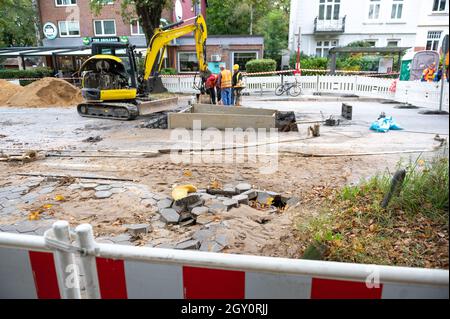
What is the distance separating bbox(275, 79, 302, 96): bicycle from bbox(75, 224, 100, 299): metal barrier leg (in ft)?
69.2

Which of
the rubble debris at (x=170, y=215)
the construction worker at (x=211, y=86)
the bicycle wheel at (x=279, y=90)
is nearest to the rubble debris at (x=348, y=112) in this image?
the construction worker at (x=211, y=86)

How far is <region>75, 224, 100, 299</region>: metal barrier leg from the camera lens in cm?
168

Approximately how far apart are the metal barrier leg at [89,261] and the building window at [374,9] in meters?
36.8

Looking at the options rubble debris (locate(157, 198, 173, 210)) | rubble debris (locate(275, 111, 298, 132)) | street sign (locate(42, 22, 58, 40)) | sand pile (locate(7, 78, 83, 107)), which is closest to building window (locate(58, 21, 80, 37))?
street sign (locate(42, 22, 58, 40))

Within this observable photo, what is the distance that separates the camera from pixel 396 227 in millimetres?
3293

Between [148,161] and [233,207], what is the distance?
10.7ft

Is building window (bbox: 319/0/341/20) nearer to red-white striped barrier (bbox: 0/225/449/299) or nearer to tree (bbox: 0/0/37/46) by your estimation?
tree (bbox: 0/0/37/46)

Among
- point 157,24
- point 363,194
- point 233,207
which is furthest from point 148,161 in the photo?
point 157,24

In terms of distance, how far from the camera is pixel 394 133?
1038 centimetres

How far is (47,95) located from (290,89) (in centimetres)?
1457

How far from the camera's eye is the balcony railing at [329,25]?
33.2m

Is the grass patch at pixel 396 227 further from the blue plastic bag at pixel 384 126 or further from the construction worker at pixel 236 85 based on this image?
the construction worker at pixel 236 85

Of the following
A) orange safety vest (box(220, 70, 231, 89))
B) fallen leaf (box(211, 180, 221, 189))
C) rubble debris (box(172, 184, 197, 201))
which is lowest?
fallen leaf (box(211, 180, 221, 189))

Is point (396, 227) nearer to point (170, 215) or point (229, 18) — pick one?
point (170, 215)
